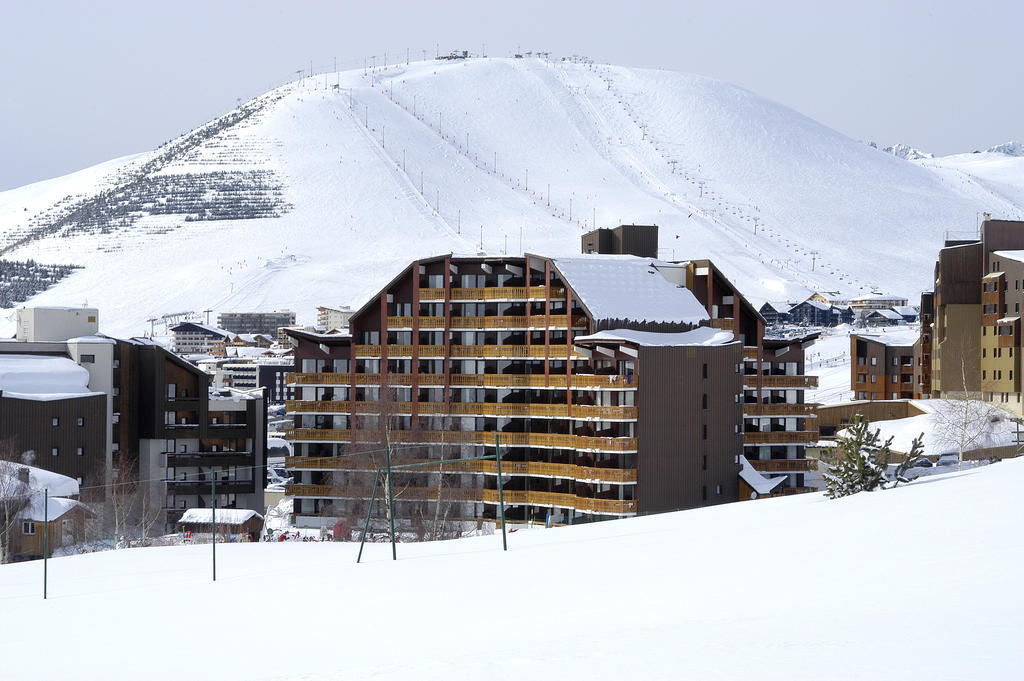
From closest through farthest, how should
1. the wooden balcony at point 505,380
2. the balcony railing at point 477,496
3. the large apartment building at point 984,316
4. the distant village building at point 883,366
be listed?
the balcony railing at point 477,496
the wooden balcony at point 505,380
the large apartment building at point 984,316
the distant village building at point 883,366

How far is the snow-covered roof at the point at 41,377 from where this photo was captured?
6041cm

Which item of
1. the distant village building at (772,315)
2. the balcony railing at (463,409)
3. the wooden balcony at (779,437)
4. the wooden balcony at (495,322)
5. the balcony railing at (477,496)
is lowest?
the balcony railing at (477,496)

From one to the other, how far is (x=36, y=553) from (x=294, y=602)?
98.2 feet

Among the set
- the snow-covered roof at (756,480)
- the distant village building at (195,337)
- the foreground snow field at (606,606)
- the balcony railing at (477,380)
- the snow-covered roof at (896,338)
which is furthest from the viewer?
the distant village building at (195,337)

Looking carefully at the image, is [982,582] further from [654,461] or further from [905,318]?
[905,318]

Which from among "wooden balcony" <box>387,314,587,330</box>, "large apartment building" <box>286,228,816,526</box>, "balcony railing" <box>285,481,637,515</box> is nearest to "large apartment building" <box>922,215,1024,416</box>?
"large apartment building" <box>286,228,816,526</box>

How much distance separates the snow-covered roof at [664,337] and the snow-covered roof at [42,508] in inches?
850

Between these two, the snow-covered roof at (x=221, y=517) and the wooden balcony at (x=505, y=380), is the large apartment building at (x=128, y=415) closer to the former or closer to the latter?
the snow-covered roof at (x=221, y=517)

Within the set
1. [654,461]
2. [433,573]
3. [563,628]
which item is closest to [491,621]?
[563,628]

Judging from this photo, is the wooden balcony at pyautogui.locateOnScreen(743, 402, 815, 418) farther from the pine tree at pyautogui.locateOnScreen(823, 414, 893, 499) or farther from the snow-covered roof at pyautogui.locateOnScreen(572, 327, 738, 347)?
the pine tree at pyautogui.locateOnScreen(823, 414, 893, 499)

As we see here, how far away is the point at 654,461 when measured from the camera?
176 ft

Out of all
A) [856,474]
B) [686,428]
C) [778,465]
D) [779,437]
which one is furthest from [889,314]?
[856,474]

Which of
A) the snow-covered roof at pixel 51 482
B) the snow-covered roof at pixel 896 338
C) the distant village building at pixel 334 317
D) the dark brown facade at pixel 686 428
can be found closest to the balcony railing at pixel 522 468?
the dark brown facade at pixel 686 428

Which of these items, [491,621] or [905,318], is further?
[905,318]
